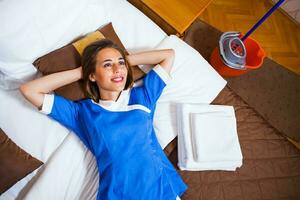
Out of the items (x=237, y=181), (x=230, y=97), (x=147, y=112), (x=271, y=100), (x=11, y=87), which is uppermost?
(x=11, y=87)

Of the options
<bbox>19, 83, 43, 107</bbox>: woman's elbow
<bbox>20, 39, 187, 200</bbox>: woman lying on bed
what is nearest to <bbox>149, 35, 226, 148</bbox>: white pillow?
<bbox>20, 39, 187, 200</bbox>: woman lying on bed

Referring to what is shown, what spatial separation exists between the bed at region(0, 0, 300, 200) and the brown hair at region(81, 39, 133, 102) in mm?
190

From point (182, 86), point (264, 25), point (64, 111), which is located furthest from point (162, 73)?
point (264, 25)

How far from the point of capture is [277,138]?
1452 mm

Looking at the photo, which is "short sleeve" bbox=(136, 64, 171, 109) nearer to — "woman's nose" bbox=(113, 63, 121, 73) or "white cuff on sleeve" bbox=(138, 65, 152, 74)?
"white cuff on sleeve" bbox=(138, 65, 152, 74)

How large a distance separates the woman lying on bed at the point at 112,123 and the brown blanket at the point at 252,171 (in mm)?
110

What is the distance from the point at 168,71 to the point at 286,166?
87 centimetres

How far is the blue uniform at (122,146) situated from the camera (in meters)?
1.09

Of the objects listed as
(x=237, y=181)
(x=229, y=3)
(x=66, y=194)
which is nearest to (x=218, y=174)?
(x=237, y=181)

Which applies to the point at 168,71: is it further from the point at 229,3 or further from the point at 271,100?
the point at 229,3

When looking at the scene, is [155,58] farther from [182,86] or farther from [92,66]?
[92,66]

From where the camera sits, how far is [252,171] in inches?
52.6

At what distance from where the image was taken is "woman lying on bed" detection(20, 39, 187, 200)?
3.57 ft

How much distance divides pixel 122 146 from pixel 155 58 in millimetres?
506
